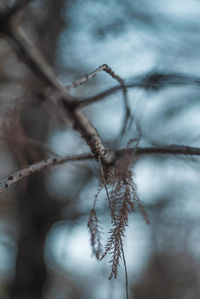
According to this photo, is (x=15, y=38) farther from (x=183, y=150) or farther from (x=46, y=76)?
(x=183, y=150)

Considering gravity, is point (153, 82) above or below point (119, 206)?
above

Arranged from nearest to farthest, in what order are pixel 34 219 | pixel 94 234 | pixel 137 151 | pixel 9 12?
pixel 9 12 → pixel 94 234 → pixel 137 151 → pixel 34 219

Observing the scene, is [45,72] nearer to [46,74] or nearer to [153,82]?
[46,74]

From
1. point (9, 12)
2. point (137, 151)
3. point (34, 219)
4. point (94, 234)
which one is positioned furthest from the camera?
point (34, 219)

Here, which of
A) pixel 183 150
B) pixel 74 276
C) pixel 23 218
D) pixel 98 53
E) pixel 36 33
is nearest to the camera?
pixel 183 150

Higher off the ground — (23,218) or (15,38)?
(23,218)

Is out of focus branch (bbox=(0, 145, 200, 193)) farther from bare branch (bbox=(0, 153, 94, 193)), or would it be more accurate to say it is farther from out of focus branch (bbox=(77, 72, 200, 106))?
out of focus branch (bbox=(77, 72, 200, 106))

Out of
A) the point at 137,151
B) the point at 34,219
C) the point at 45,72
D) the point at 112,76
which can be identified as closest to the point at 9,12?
the point at 45,72

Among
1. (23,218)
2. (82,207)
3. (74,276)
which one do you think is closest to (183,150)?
(82,207)

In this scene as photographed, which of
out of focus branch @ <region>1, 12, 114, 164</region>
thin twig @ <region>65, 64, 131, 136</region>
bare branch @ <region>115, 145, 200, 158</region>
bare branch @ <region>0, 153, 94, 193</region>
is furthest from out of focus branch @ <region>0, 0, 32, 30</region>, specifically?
bare branch @ <region>115, 145, 200, 158</region>
